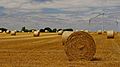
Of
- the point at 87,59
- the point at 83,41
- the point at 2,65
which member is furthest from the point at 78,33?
the point at 2,65

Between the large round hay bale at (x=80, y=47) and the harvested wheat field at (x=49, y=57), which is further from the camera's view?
the large round hay bale at (x=80, y=47)

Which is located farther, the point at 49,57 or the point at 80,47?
the point at 49,57

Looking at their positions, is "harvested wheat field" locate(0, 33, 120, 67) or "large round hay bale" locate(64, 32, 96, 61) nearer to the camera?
"harvested wheat field" locate(0, 33, 120, 67)

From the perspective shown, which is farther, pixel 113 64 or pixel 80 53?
pixel 80 53

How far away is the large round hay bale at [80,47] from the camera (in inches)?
717

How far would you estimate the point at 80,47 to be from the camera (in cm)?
1878

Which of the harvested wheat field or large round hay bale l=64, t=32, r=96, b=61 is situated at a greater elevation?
large round hay bale l=64, t=32, r=96, b=61

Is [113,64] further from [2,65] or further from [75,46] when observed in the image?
[2,65]

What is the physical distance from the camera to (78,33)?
1911cm

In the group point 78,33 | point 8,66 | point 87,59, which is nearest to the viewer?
point 8,66

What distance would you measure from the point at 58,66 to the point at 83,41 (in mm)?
4540

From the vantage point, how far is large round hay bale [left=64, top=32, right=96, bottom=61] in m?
18.2

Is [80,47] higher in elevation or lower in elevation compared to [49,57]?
higher

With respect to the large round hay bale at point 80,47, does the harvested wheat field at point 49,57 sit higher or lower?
lower
